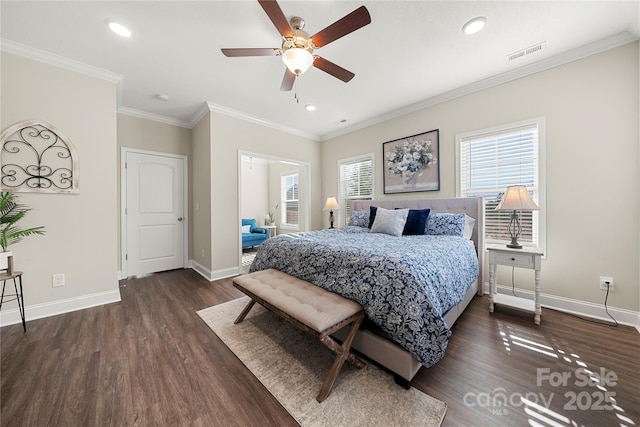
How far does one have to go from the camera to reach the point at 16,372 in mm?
1580

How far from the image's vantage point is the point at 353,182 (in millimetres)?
4773

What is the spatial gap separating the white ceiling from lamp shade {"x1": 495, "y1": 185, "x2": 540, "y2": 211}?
1453 mm

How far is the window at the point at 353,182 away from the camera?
177 inches

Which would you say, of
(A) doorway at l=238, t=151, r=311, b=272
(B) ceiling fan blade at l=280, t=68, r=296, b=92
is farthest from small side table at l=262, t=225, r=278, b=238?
(B) ceiling fan blade at l=280, t=68, r=296, b=92

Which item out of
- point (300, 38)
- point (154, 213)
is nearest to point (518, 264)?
point (300, 38)

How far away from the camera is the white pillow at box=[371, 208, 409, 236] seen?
297 cm

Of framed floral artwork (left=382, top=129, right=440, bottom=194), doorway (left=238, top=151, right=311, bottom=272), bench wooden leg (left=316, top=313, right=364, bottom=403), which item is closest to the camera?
bench wooden leg (left=316, top=313, right=364, bottom=403)

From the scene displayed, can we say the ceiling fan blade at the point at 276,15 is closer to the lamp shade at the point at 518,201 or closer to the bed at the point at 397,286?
the bed at the point at 397,286

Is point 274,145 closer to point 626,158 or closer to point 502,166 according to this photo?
point 502,166

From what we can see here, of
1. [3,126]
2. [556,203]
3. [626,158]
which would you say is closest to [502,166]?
[556,203]

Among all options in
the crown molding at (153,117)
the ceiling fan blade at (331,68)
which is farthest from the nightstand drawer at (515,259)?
the crown molding at (153,117)

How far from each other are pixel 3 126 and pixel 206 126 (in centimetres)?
203

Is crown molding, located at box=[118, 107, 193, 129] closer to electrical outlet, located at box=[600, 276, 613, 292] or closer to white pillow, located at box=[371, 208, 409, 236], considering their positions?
white pillow, located at box=[371, 208, 409, 236]

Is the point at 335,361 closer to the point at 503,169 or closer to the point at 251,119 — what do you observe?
the point at 503,169
